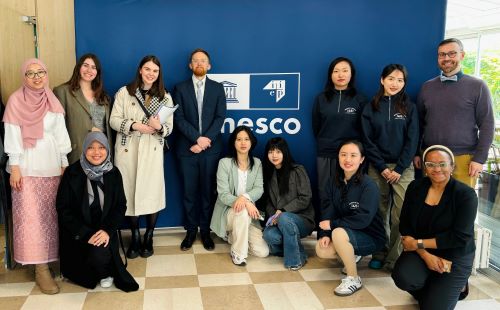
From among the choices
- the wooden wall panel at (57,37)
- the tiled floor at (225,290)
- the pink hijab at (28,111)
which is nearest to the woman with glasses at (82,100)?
the pink hijab at (28,111)

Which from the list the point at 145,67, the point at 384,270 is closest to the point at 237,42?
the point at 145,67

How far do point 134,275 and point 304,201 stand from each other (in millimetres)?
1398

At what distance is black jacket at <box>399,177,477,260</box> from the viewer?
234 cm

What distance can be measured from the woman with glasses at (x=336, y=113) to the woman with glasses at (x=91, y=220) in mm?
1682

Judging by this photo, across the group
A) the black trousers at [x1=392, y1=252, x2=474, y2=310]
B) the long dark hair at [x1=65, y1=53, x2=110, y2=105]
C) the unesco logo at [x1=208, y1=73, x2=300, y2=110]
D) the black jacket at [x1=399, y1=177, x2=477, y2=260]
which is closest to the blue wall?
the unesco logo at [x1=208, y1=73, x2=300, y2=110]

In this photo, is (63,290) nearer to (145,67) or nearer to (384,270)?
(145,67)

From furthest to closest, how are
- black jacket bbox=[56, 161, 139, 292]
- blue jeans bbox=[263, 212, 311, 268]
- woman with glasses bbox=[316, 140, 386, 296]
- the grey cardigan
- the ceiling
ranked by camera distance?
the ceiling
the grey cardigan
blue jeans bbox=[263, 212, 311, 268]
woman with glasses bbox=[316, 140, 386, 296]
black jacket bbox=[56, 161, 139, 292]

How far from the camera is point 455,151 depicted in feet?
9.84

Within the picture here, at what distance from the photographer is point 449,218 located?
2.41 m

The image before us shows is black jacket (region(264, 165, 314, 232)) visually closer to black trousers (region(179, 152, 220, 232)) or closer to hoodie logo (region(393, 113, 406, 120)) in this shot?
black trousers (region(179, 152, 220, 232))

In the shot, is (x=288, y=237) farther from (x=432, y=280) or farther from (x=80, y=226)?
(x=80, y=226)

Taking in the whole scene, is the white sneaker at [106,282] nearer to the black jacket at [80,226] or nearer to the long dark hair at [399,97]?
the black jacket at [80,226]

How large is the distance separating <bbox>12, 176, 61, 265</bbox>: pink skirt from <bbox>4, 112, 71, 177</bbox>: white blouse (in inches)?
2.6

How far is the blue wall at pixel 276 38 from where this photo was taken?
3.52m
